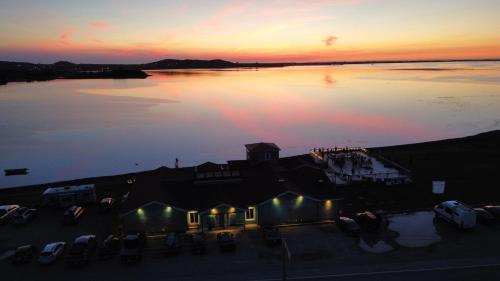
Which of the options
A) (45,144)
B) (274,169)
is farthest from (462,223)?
(45,144)

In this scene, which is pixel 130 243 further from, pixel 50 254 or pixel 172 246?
pixel 50 254

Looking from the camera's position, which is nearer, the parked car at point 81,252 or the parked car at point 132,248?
the parked car at point 81,252

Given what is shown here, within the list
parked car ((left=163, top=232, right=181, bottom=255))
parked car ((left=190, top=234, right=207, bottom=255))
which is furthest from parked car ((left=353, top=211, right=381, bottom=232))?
parked car ((left=163, top=232, right=181, bottom=255))

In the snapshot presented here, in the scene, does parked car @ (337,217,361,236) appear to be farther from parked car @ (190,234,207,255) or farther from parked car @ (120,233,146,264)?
parked car @ (120,233,146,264)

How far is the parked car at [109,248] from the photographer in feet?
78.3

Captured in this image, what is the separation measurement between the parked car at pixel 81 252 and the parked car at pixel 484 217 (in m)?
27.4

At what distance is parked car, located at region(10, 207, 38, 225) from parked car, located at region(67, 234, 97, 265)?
819 cm

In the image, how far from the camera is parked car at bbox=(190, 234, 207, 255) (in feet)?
80.4

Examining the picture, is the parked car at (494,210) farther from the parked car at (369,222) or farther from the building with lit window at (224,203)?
the building with lit window at (224,203)

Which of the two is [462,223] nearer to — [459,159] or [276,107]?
[459,159]

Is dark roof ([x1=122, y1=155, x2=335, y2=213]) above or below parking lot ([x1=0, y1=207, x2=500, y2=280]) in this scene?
above

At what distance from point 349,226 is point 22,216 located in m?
25.0

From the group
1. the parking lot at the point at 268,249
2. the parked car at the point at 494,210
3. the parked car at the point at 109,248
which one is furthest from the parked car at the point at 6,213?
the parked car at the point at 494,210

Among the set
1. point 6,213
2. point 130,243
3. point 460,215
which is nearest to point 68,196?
point 6,213
